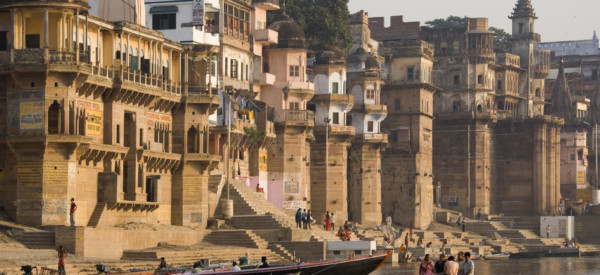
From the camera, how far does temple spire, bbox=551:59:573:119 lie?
411 ft

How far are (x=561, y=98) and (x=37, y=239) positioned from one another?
272 ft

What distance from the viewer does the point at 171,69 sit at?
61.3 m

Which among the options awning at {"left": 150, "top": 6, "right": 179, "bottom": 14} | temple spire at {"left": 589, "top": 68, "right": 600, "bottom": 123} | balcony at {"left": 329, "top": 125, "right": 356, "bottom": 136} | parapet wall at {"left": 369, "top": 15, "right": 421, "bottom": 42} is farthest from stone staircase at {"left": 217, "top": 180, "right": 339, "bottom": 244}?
temple spire at {"left": 589, "top": 68, "right": 600, "bottom": 123}

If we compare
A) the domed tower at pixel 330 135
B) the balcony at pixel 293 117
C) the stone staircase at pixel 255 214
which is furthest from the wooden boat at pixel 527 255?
the stone staircase at pixel 255 214

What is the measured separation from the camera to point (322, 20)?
8594 cm

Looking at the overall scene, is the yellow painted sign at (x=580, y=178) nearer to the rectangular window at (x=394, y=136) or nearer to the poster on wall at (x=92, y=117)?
the rectangular window at (x=394, y=136)

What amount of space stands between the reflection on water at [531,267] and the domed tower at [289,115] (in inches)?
272

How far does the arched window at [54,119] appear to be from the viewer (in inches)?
2035

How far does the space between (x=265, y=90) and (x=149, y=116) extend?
1802 centimetres

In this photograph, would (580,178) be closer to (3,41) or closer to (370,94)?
(370,94)

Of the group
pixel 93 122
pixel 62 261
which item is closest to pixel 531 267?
pixel 93 122

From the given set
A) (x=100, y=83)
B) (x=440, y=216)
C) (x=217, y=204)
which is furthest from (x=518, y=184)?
(x=100, y=83)

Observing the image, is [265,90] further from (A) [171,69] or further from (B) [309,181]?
(A) [171,69]

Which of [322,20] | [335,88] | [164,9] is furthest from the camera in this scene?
[322,20]
